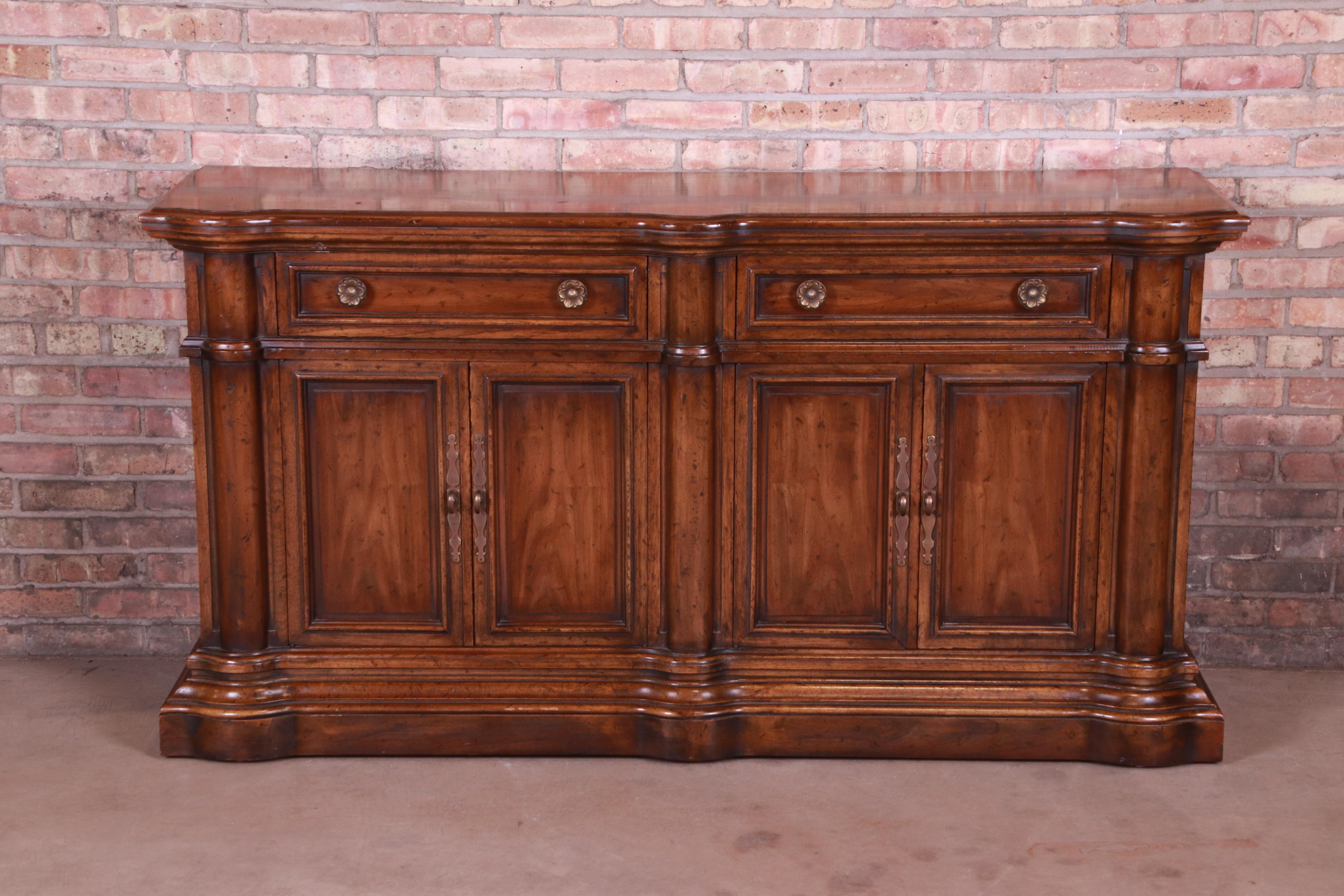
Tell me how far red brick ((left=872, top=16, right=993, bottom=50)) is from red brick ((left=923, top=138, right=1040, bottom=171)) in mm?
215

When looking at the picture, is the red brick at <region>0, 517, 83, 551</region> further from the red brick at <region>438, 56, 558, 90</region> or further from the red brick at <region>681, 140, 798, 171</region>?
the red brick at <region>681, 140, 798, 171</region>

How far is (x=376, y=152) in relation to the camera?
3.59m

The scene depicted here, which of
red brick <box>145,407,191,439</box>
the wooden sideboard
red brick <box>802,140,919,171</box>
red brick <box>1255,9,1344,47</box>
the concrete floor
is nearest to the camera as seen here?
the concrete floor

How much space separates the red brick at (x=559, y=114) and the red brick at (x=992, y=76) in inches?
19.1

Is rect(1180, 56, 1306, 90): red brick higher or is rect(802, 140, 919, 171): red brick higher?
rect(1180, 56, 1306, 90): red brick

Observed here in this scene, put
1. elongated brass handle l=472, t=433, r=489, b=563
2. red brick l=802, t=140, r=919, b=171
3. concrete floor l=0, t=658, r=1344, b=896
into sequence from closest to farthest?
concrete floor l=0, t=658, r=1344, b=896 < elongated brass handle l=472, t=433, r=489, b=563 < red brick l=802, t=140, r=919, b=171

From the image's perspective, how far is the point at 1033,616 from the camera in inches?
124

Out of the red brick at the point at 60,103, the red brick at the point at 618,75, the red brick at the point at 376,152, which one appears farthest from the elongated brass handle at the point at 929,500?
the red brick at the point at 60,103

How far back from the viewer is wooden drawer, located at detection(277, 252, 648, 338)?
118 inches

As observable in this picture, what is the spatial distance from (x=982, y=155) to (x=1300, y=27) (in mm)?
749

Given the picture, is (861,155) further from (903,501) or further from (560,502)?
(560,502)

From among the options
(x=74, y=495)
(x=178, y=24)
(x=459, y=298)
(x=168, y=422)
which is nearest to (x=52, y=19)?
(x=178, y=24)

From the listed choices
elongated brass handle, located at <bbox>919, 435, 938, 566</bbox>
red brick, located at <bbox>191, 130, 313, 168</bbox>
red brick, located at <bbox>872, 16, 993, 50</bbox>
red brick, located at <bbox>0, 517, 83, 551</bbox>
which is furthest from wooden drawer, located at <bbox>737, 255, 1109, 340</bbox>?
red brick, located at <bbox>0, 517, 83, 551</bbox>

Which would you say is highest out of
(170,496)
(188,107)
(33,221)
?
(188,107)
